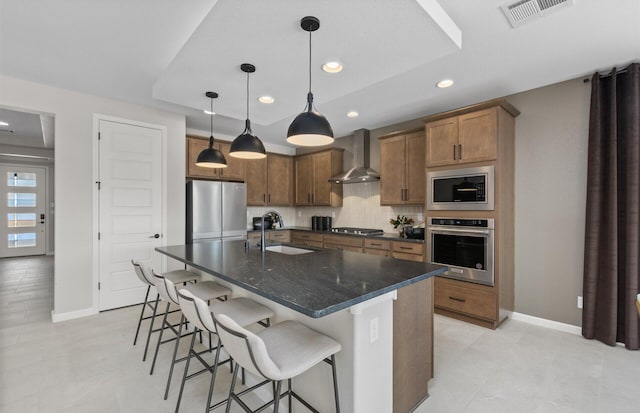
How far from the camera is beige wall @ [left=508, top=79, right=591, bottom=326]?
300 cm

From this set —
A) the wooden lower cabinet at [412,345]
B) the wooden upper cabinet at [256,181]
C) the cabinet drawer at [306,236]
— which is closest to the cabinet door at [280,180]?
the wooden upper cabinet at [256,181]

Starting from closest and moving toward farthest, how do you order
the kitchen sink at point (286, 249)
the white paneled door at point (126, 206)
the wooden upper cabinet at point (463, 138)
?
the kitchen sink at point (286, 249), the wooden upper cabinet at point (463, 138), the white paneled door at point (126, 206)

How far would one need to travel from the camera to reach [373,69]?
2.27 m

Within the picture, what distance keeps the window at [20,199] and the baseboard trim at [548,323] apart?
10530 millimetres

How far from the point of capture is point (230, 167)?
5.11 metres

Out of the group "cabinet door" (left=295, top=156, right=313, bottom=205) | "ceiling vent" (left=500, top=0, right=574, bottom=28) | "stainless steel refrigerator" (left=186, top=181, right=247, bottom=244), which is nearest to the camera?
"ceiling vent" (left=500, top=0, right=574, bottom=28)

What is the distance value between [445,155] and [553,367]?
226cm

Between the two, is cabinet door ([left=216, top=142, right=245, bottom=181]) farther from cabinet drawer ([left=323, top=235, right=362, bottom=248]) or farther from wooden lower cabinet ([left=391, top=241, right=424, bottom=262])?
wooden lower cabinet ([left=391, top=241, right=424, bottom=262])

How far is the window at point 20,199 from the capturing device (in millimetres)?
7143

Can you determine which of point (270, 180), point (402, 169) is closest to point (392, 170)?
point (402, 169)

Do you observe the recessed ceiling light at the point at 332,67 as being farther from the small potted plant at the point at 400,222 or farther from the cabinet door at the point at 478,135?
the small potted plant at the point at 400,222

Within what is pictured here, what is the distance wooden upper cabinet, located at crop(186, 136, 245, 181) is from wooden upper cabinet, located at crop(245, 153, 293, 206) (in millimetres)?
194

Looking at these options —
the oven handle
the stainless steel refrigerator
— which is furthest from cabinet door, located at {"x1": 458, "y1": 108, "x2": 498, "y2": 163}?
the stainless steel refrigerator

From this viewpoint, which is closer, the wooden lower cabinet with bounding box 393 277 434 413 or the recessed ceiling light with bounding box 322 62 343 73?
the wooden lower cabinet with bounding box 393 277 434 413
